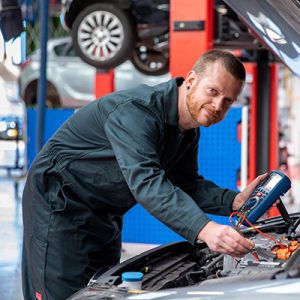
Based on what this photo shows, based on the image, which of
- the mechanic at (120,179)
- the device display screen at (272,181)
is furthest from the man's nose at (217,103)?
the device display screen at (272,181)

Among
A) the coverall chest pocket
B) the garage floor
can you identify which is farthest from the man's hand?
the garage floor

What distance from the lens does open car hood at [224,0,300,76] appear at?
2730mm

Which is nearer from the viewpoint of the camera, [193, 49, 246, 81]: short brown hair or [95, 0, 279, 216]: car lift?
[193, 49, 246, 81]: short brown hair

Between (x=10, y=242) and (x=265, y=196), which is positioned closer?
(x=265, y=196)

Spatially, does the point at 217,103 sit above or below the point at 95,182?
above

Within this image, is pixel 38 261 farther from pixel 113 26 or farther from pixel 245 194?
pixel 113 26

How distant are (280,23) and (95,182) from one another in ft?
3.00

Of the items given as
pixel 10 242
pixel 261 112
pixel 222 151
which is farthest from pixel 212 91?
pixel 261 112

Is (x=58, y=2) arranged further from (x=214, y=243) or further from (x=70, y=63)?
(x=214, y=243)

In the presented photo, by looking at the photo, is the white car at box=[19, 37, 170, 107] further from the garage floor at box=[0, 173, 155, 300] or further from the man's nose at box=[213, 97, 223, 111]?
the man's nose at box=[213, 97, 223, 111]

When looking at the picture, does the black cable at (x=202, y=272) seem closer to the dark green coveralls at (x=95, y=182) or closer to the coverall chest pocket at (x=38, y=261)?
the dark green coveralls at (x=95, y=182)

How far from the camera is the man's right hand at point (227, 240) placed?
215cm

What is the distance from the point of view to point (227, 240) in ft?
7.05

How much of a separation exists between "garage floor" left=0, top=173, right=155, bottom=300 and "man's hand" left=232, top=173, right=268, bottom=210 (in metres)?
2.24
